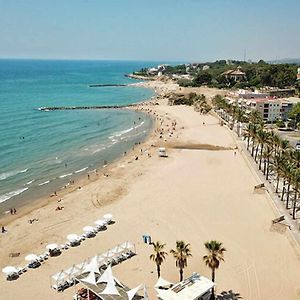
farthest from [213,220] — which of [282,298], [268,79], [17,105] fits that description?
Answer: [268,79]

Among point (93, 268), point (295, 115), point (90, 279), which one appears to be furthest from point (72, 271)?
point (295, 115)

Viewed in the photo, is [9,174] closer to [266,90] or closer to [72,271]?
[72,271]

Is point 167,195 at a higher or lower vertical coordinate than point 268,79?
lower

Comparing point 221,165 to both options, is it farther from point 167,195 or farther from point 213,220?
point 213,220

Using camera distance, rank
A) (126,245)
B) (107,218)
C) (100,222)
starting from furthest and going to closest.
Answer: (107,218) < (100,222) < (126,245)

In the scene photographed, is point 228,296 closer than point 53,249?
Yes

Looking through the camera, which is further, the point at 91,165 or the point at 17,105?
the point at 17,105

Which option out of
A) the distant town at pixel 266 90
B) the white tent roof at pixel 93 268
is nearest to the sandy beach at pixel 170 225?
the white tent roof at pixel 93 268

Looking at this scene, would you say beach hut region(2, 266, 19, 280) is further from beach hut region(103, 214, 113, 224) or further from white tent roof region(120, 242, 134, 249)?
beach hut region(103, 214, 113, 224)
